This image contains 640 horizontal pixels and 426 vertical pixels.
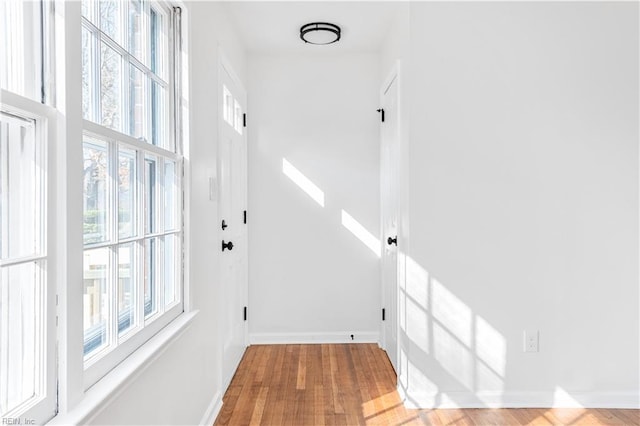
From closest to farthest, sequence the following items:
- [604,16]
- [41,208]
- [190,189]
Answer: [41,208]
[190,189]
[604,16]

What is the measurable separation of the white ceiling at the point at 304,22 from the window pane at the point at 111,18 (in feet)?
4.93

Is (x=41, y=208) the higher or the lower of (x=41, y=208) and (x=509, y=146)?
the lower

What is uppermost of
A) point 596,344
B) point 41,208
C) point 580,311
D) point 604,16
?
point 604,16

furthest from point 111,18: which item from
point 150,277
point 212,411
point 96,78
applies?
point 212,411

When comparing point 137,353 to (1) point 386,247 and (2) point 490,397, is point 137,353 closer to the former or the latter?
(2) point 490,397

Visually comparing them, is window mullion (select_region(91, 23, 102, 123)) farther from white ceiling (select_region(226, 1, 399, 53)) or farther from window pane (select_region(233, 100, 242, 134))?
window pane (select_region(233, 100, 242, 134))

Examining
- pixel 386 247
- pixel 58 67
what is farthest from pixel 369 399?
pixel 58 67

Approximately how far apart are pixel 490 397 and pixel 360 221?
165cm

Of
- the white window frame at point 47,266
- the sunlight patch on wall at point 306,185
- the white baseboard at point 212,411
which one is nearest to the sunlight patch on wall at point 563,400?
the white baseboard at point 212,411

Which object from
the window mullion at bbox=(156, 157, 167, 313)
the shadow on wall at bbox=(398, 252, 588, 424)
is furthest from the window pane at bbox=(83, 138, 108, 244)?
the shadow on wall at bbox=(398, 252, 588, 424)

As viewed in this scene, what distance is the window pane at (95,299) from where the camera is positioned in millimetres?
1230

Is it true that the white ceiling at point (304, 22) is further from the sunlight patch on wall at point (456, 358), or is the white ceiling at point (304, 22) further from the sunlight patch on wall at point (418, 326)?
the sunlight patch on wall at point (456, 358)

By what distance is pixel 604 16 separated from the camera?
99.7 inches

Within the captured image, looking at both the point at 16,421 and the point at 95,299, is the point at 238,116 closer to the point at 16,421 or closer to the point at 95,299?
the point at 95,299
